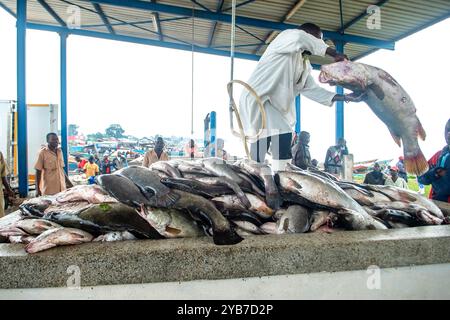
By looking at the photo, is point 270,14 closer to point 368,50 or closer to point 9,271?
point 368,50

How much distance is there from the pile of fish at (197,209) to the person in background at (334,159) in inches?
266

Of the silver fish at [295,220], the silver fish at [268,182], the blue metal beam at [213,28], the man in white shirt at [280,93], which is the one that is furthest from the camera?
the blue metal beam at [213,28]

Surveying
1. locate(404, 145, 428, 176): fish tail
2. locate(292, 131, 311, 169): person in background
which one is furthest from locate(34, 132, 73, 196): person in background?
locate(404, 145, 428, 176): fish tail

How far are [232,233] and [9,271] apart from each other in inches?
44.8

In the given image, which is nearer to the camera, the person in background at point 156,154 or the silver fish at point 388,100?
the silver fish at point 388,100

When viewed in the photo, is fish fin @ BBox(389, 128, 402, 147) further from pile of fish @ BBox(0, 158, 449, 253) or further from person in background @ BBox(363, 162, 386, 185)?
person in background @ BBox(363, 162, 386, 185)

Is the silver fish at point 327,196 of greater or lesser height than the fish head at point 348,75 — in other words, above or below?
below

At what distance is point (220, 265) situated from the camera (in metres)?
1.64

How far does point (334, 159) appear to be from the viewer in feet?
30.2

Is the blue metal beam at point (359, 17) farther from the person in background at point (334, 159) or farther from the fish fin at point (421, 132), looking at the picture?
the fish fin at point (421, 132)

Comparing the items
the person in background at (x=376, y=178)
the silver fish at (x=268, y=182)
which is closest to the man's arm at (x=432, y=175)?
the silver fish at (x=268, y=182)

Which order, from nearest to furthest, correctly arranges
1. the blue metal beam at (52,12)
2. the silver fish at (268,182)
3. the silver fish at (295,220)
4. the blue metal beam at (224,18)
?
the silver fish at (295,220)
the silver fish at (268,182)
the blue metal beam at (224,18)
the blue metal beam at (52,12)

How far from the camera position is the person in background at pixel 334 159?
29.7 ft
